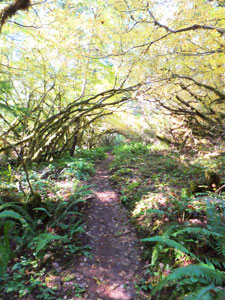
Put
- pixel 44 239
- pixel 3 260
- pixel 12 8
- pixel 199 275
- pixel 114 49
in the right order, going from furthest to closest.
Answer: pixel 114 49, pixel 12 8, pixel 44 239, pixel 3 260, pixel 199 275

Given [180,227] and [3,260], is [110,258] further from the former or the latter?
[3,260]

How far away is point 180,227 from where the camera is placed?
10.2ft

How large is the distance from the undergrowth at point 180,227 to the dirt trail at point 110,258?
0.23m

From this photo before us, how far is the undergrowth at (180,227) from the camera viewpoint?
6.63 feet

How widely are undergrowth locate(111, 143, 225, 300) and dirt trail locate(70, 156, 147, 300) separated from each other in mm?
227

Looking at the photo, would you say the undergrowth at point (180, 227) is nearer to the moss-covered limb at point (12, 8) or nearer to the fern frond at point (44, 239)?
the fern frond at point (44, 239)

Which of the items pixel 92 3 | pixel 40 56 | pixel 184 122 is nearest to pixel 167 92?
pixel 184 122

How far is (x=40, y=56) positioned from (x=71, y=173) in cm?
479

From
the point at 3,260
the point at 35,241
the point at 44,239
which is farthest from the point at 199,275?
the point at 35,241

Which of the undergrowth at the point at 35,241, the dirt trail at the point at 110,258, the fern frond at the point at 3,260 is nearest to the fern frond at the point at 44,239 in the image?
the undergrowth at the point at 35,241

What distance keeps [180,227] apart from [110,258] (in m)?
1.48

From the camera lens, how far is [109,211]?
4.79 m

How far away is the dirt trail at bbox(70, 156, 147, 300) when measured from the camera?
2631 mm

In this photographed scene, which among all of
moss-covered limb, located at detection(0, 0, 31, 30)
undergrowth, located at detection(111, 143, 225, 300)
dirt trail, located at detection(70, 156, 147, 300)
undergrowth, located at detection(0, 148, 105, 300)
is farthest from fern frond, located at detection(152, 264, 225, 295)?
moss-covered limb, located at detection(0, 0, 31, 30)
